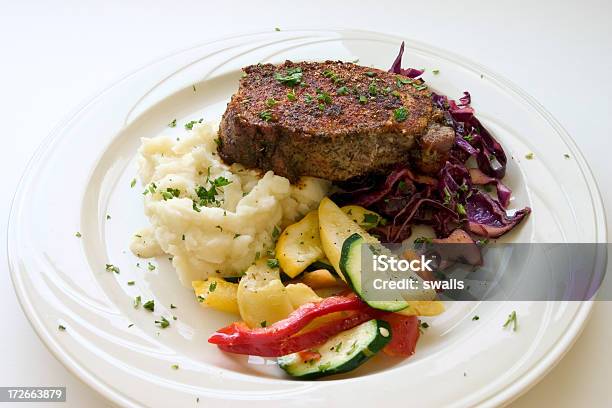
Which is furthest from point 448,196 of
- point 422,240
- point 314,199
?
point 314,199

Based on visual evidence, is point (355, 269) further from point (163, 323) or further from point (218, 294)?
point (163, 323)

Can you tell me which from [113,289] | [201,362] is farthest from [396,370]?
[113,289]

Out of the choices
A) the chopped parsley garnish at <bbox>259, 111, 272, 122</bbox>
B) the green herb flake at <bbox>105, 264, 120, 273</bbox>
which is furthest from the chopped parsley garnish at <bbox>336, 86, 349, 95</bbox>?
the green herb flake at <bbox>105, 264, 120, 273</bbox>

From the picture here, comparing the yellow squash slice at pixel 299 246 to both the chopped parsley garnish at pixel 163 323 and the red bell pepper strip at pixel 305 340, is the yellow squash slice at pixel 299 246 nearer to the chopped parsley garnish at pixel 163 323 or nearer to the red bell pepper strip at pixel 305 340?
the red bell pepper strip at pixel 305 340

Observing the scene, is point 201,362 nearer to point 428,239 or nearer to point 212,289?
point 212,289

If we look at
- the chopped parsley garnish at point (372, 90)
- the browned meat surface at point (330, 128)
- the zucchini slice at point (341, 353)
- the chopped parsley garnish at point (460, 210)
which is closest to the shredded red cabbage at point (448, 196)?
the chopped parsley garnish at point (460, 210)
